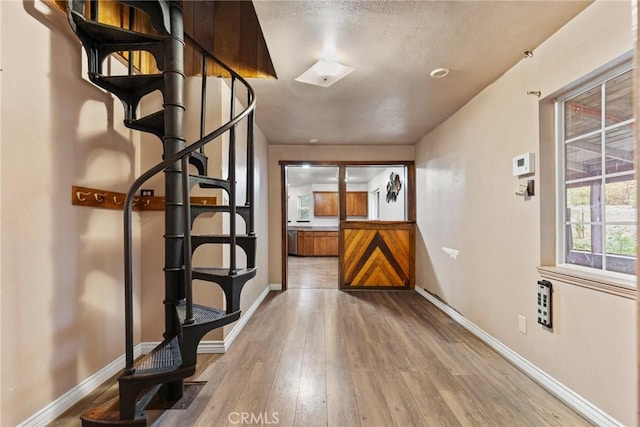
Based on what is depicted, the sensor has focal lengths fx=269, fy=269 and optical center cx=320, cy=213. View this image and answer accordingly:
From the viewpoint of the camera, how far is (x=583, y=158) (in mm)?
1633

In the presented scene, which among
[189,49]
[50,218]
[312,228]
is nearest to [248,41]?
[189,49]

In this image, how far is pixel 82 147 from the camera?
1.64 m

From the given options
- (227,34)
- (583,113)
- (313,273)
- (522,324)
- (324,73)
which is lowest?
(313,273)

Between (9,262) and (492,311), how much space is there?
3.12m

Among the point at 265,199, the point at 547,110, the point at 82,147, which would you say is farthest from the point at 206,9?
the point at 547,110

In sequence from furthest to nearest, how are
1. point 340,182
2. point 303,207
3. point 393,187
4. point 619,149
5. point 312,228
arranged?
point 303,207
point 312,228
point 393,187
point 340,182
point 619,149

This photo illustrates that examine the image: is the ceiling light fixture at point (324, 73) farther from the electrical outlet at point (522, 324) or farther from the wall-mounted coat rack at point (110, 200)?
the electrical outlet at point (522, 324)

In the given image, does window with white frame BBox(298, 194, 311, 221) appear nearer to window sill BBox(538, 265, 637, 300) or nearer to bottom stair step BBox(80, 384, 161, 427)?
window sill BBox(538, 265, 637, 300)

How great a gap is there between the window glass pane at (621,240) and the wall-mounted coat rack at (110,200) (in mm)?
2571

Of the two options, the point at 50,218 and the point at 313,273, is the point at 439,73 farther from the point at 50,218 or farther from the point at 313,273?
the point at 313,273

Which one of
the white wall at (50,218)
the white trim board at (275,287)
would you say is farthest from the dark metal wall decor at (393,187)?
the white wall at (50,218)

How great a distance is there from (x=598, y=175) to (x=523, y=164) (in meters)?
0.41

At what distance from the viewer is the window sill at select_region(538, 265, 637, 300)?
1280 mm

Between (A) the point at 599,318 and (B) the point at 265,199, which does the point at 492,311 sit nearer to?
(A) the point at 599,318
